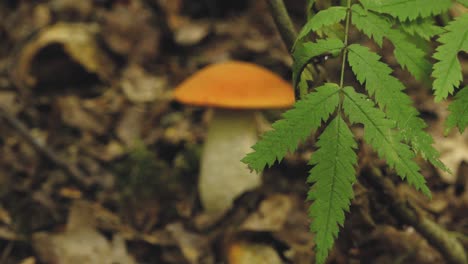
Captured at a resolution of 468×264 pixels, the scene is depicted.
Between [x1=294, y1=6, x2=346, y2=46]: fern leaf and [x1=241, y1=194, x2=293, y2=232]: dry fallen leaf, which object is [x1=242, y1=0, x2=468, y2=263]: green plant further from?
[x1=241, y1=194, x2=293, y2=232]: dry fallen leaf

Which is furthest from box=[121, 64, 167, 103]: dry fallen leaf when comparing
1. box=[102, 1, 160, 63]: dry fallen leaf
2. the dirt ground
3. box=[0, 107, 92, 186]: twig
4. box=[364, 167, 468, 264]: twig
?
box=[364, 167, 468, 264]: twig

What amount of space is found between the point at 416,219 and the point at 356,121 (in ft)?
2.88

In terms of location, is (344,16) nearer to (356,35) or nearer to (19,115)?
(19,115)

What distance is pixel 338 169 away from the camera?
104 centimetres

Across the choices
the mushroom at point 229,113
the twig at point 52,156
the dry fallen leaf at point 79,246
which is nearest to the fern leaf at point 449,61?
the mushroom at point 229,113

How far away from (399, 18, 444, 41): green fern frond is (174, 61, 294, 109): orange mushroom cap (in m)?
1.38

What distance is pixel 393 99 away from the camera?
1.10m

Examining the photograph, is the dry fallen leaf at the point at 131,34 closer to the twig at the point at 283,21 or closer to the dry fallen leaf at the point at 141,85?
the dry fallen leaf at the point at 141,85

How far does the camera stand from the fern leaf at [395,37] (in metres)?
1.17

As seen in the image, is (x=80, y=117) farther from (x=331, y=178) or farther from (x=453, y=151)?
(x=331, y=178)

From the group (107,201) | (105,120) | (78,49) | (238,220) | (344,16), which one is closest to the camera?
(344,16)

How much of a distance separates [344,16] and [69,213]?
1887mm

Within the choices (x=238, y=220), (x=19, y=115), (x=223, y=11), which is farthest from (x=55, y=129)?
(x=223, y=11)

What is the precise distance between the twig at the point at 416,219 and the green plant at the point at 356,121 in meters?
0.60
